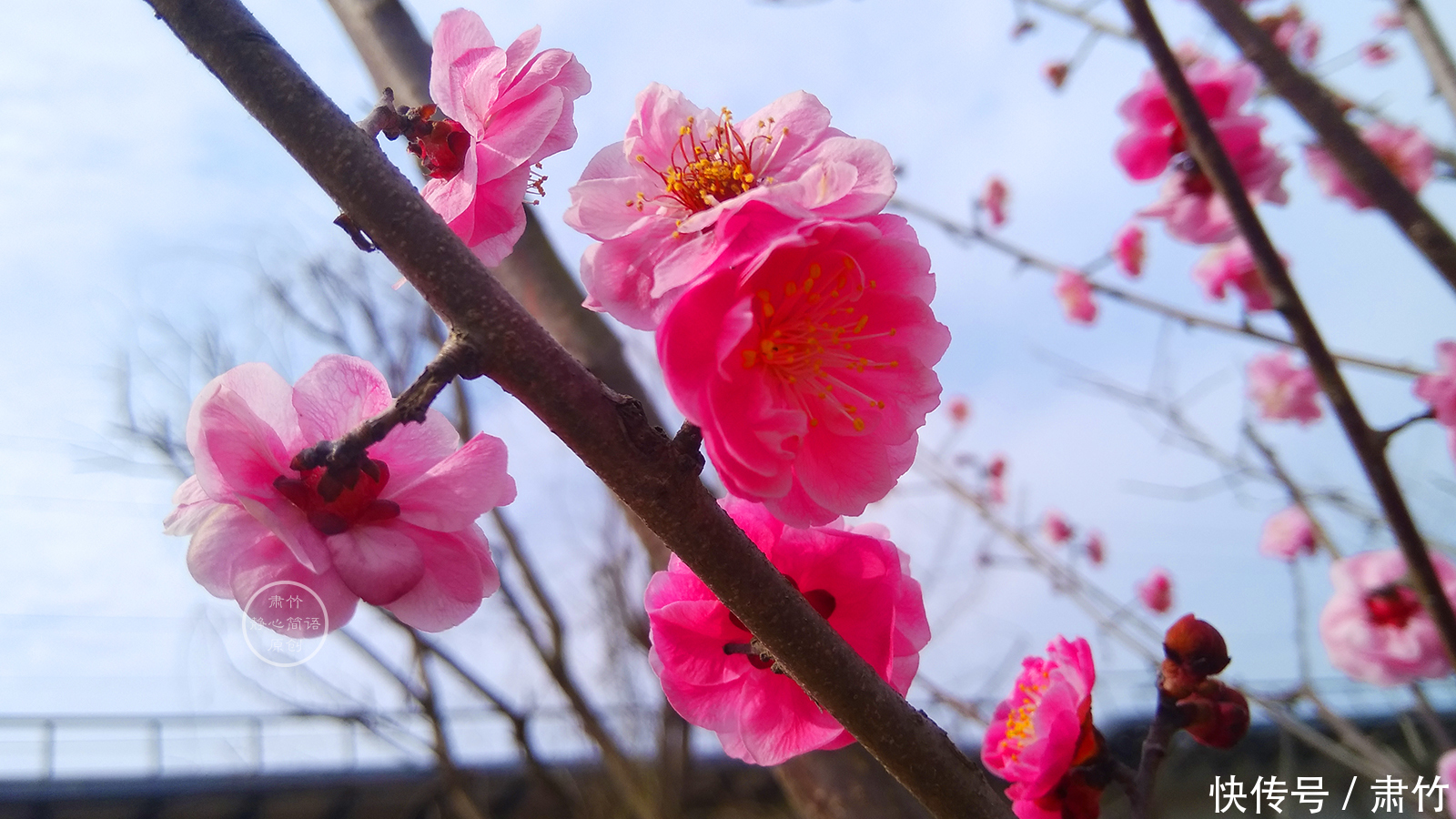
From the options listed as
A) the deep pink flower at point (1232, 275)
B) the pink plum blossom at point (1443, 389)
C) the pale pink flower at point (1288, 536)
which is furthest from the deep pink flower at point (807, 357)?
the pale pink flower at point (1288, 536)

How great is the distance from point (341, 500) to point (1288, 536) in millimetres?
2621

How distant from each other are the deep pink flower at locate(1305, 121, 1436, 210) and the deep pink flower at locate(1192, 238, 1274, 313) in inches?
8.1

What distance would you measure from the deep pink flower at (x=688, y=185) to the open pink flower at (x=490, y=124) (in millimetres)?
46

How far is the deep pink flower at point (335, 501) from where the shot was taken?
1.55 ft

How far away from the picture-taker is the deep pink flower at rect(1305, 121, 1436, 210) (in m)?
1.71

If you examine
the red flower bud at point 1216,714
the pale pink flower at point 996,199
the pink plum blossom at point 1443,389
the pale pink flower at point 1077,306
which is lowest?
the red flower bud at point 1216,714

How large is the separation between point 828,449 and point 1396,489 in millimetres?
901

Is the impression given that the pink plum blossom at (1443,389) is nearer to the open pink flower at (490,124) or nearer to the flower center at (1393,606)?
the flower center at (1393,606)

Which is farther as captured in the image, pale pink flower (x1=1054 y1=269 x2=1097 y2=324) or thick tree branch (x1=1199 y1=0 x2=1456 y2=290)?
pale pink flower (x1=1054 y1=269 x2=1097 y2=324)

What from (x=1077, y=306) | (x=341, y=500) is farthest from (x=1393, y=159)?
(x=341, y=500)

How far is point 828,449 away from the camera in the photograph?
1.70 feet

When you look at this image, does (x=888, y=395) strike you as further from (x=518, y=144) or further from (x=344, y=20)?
(x=344, y=20)

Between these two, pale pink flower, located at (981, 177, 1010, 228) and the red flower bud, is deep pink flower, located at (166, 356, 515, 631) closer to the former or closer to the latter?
the red flower bud

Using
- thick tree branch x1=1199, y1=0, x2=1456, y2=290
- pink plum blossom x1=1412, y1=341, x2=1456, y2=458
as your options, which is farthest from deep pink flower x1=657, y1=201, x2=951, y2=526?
pink plum blossom x1=1412, y1=341, x2=1456, y2=458
